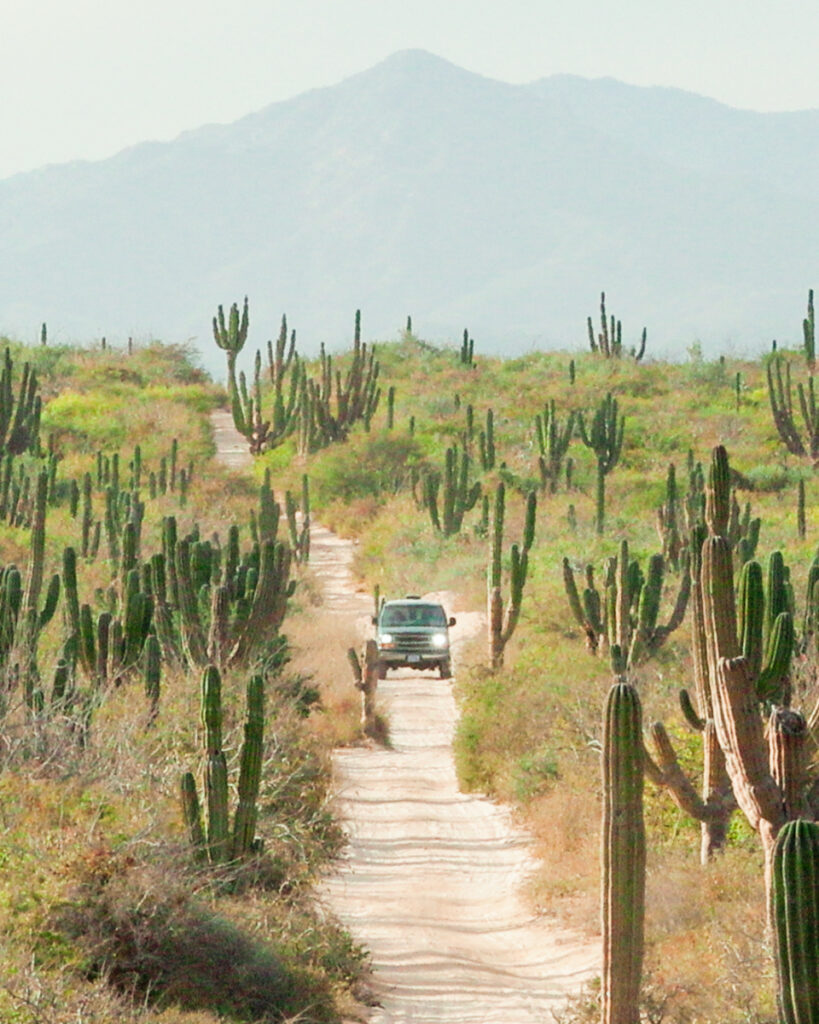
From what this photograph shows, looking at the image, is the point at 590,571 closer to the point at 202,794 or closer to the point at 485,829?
the point at 485,829

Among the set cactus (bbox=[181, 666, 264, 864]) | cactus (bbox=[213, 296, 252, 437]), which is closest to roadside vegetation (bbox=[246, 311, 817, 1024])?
cactus (bbox=[213, 296, 252, 437])

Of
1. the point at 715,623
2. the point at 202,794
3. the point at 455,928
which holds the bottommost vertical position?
the point at 455,928

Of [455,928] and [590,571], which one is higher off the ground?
[590,571]

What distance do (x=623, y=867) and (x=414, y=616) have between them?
1666 centimetres

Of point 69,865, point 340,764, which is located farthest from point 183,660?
point 69,865

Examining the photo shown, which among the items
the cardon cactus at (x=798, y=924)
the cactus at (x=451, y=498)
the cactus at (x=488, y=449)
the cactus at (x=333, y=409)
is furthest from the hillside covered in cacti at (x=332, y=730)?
the cactus at (x=333, y=409)

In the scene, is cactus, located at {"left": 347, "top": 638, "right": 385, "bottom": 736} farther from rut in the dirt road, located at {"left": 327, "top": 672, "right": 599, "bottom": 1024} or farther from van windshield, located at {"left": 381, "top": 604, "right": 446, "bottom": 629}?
van windshield, located at {"left": 381, "top": 604, "right": 446, "bottom": 629}

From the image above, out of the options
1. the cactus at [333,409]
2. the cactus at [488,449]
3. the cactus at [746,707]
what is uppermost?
the cactus at [333,409]

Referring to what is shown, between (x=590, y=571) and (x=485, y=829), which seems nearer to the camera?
(x=485, y=829)

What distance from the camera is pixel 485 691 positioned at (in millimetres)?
21625

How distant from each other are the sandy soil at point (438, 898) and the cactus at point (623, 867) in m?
2.00

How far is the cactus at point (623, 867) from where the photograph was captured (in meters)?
9.97

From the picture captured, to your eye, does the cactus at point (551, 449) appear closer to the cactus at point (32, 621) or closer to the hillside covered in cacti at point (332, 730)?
the hillside covered in cacti at point (332, 730)

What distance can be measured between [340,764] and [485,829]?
3019 mm
